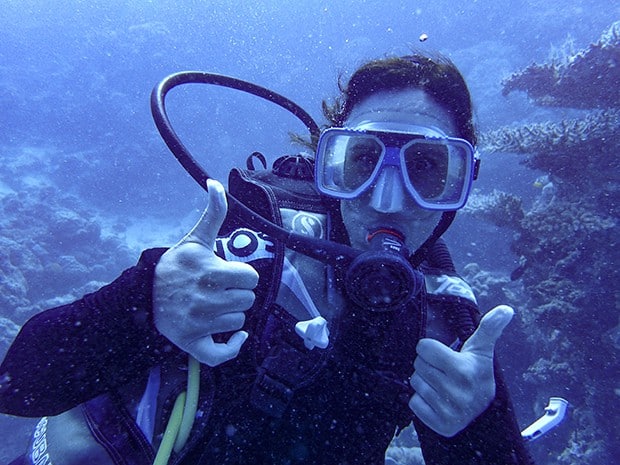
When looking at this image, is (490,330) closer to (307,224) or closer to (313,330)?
(313,330)

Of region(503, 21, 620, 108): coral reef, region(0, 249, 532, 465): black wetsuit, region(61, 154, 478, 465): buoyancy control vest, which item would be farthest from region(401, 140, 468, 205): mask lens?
region(503, 21, 620, 108): coral reef

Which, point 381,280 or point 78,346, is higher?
point 381,280

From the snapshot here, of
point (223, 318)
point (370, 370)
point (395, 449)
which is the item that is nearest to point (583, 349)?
point (395, 449)

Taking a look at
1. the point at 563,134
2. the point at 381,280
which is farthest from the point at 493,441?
the point at 563,134

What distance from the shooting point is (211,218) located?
4.36ft

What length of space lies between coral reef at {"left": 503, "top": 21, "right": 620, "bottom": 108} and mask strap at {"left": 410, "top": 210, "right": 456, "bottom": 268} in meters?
6.45

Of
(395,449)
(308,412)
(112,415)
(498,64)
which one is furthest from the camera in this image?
(498,64)

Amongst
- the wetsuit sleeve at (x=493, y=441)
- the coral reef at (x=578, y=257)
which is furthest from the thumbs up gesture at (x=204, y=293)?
the coral reef at (x=578, y=257)

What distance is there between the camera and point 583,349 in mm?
5551

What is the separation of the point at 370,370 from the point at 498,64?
2679cm

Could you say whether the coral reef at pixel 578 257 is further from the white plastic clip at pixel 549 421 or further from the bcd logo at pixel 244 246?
the bcd logo at pixel 244 246

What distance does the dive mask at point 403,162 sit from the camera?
6.90 ft

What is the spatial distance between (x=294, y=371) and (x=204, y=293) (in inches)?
27.5

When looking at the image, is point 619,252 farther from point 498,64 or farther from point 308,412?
point 498,64
